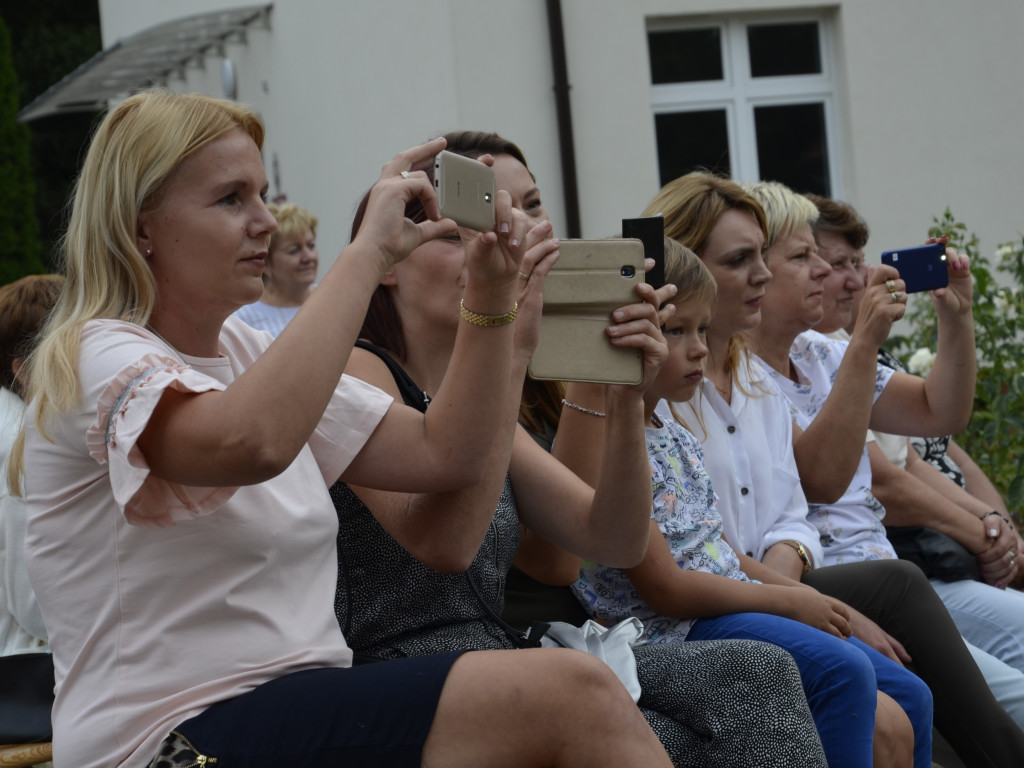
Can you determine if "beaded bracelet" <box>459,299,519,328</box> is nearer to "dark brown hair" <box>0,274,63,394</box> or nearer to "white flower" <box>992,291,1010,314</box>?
"dark brown hair" <box>0,274,63,394</box>

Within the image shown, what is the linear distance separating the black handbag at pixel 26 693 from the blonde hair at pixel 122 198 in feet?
3.24

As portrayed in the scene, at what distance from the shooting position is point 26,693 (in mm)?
2555

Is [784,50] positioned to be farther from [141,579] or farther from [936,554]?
[141,579]

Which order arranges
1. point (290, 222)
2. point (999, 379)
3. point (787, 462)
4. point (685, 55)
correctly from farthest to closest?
point (685, 55) < point (290, 222) < point (999, 379) < point (787, 462)

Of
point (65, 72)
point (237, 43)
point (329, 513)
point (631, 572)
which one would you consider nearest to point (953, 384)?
point (631, 572)

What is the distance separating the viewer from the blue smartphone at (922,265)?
343cm

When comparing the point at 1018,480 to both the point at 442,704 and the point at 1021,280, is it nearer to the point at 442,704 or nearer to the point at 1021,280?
the point at 1021,280

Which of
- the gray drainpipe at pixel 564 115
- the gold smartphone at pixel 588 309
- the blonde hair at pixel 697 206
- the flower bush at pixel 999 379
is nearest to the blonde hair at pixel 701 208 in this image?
the blonde hair at pixel 697 206

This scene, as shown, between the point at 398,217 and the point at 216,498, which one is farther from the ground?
the point at 398,217

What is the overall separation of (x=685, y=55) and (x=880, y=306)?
15.5 feet

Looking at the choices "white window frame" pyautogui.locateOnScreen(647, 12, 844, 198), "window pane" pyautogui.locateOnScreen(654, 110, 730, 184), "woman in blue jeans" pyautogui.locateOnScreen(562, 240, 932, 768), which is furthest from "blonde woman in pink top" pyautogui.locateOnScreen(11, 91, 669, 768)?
"white window frame" pyautogui.locateOnScreen(647, 12, 844, 198)

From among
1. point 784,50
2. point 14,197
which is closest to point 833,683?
point 784,50

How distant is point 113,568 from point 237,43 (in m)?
9.97

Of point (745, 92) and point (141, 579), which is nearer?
point (141, 579)
